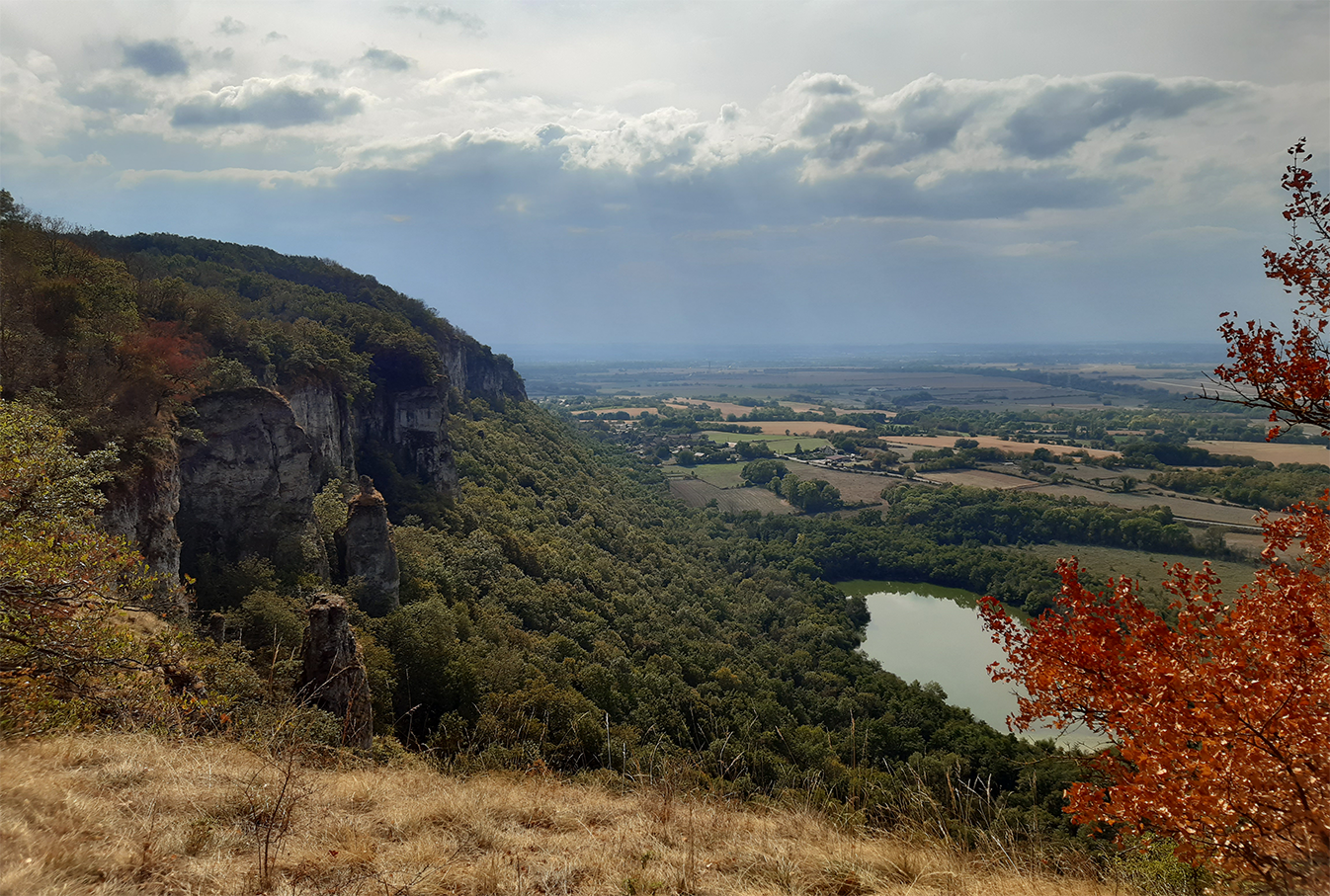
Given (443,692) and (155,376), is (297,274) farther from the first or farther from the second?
(443,692)

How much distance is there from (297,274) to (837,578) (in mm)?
71498

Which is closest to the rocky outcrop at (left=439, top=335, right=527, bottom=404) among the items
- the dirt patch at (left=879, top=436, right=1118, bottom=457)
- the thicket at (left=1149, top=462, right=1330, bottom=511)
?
the dirt patch at (left=879, top=436, right=1118, bottom=457)

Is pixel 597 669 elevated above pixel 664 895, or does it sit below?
below

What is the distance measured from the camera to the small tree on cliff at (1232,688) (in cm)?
575

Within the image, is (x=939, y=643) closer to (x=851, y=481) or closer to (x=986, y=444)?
(x=851, y=481)

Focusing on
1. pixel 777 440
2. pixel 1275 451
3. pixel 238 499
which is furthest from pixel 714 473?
pixel 1275 451

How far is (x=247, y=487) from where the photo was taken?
2553 centimetres

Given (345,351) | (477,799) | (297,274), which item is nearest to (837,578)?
(345,351)

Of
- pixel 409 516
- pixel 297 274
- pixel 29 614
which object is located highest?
pixel 297 274

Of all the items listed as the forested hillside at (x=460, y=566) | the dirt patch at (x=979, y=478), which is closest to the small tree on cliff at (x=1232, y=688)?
the forested hillside at (x=460, y=566)

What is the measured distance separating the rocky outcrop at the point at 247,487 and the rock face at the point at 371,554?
1406 mm

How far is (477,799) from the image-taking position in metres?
6.91

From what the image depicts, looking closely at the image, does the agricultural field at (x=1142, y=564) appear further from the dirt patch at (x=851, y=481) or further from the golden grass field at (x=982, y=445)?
the golden grass field at (x=982, y=445)

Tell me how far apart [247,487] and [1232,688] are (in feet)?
99.8
